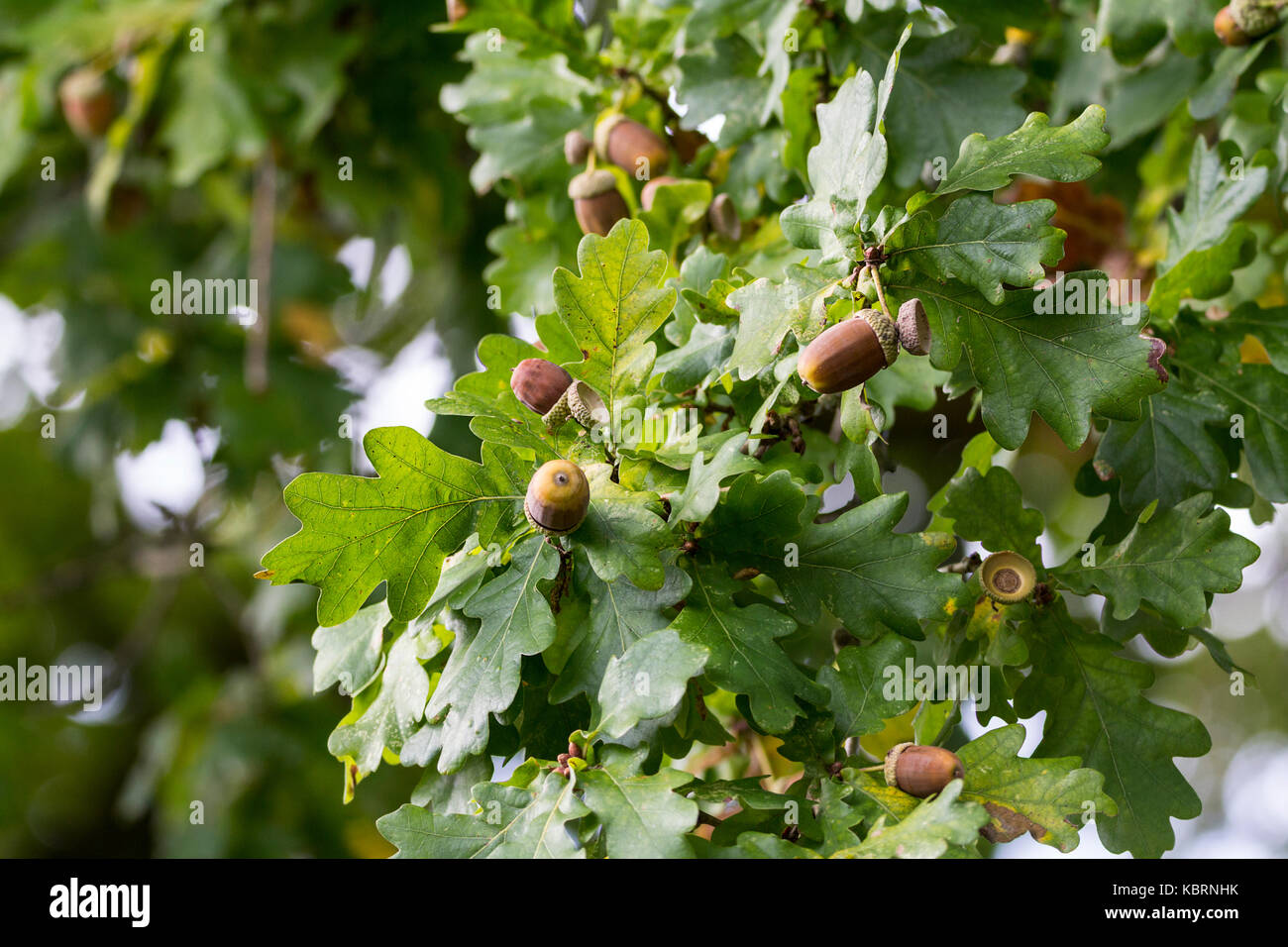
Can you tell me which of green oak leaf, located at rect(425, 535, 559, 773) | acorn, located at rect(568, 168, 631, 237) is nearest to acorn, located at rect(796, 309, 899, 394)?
green oak leaf, located at rect(425, 535, 559, 773)

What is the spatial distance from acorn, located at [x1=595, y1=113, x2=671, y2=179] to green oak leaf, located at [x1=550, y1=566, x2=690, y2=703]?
498 mm

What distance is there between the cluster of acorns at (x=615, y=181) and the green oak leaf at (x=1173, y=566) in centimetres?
44

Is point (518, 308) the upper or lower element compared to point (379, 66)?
lower

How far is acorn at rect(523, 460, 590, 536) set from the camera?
2.27ft

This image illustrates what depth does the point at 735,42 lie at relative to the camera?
1.14 m

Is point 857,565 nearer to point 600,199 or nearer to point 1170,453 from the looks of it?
point 1170,453

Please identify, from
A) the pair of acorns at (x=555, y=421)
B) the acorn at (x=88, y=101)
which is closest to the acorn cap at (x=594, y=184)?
the pair of acorns at (x=555, y=421)

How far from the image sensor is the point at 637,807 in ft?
2.12

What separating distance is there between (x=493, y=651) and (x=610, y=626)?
76 mm

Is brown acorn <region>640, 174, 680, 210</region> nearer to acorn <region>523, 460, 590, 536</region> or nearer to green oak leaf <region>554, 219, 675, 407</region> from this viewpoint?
green oak leaf <region>554, 219, 675, 407</region>

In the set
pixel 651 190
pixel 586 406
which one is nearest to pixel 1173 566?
pixel 586 406
